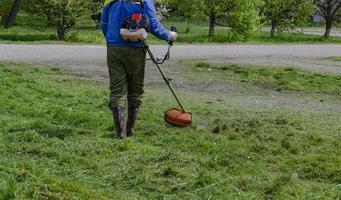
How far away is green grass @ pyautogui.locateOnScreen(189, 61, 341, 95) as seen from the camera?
12.3 metres

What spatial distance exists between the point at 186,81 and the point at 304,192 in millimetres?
7895

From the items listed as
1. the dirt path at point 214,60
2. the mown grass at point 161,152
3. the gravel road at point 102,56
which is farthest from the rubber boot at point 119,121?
the gravel road at point 102,56

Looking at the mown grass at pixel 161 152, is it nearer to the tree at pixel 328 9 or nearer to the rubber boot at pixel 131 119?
the rubber boot at pixel 131 119

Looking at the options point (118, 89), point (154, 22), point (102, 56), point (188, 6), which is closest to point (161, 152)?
point (118, 89)

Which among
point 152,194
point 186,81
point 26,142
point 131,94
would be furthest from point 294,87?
point 152,194

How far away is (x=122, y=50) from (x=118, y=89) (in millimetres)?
450

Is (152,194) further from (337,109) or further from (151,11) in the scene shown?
(337,109)

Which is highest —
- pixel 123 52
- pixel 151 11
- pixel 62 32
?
pixel 151 11

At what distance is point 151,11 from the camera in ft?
22.9

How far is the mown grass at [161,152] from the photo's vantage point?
16.4ft

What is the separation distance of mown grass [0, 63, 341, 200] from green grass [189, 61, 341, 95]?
2912 mm

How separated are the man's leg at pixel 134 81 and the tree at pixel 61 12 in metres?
17.3

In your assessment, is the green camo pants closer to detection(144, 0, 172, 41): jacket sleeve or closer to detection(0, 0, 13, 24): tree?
detection(144, 0, 172, 41): jacket sleeve

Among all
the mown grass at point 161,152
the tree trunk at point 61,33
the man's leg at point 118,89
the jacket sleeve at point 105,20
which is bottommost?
the tree trunk at point 61,33
